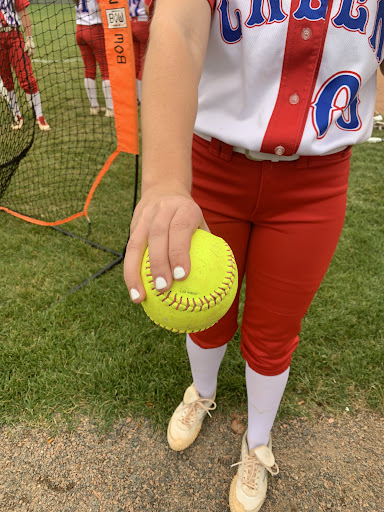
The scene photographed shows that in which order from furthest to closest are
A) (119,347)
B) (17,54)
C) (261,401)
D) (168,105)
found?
(17,54)
(119,347)
(261,401)
(168,105)

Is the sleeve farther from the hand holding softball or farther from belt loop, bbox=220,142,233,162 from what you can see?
the hand holding softball

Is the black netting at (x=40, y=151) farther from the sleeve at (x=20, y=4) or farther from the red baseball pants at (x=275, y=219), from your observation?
the red baseball pants at (x=275, y=219)

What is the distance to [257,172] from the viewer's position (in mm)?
1299

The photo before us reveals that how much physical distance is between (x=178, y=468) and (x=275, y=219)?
134 centimetres

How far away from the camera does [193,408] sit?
6.68 ft

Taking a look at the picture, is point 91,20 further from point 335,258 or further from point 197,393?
point 197,393

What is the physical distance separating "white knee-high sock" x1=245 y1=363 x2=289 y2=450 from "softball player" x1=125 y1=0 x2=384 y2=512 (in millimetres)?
16

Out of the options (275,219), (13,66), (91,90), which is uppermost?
(275,219)

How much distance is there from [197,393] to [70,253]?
179cm

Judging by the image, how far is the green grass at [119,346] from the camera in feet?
7.13

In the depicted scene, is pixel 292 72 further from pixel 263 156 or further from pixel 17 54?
pixel 17 54

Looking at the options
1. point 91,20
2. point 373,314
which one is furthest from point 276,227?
point 91,20

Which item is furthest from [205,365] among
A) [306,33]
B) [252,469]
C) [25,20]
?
[25,20]

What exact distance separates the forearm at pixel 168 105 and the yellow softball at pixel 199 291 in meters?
0.15
